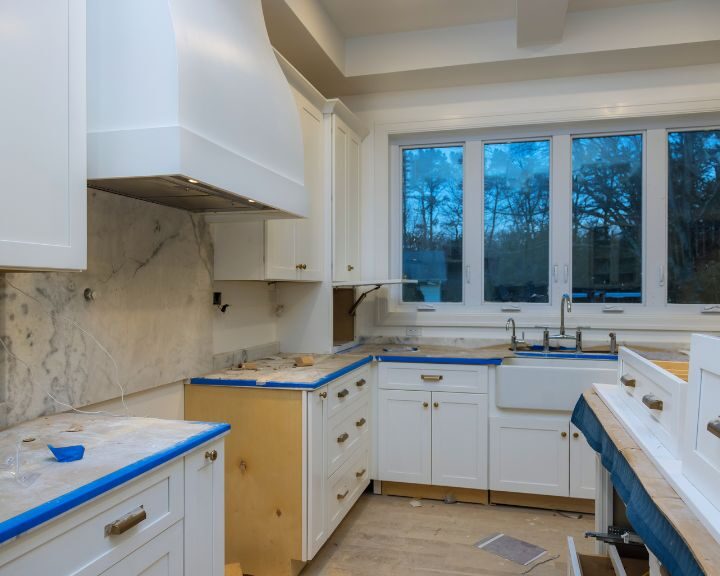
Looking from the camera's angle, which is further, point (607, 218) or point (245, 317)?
point (607, 218)

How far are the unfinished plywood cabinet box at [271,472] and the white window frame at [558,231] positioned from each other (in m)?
1.68

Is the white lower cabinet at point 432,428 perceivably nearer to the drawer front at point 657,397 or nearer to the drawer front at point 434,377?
the drawer front at point 434,377

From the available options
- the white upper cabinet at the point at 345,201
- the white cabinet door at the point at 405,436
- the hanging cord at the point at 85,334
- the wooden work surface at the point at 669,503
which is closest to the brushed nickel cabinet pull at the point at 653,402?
the wooden work surface at the point at 669,503

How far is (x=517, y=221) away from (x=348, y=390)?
181 cm

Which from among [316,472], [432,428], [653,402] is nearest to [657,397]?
[653,402]

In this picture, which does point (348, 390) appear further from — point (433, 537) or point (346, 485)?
point (433, 537)

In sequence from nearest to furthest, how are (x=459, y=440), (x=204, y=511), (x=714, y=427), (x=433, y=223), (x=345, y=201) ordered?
(x=714, y=427), (x=204, y=511), (x=459, y=440), (x=345, y=201), (x=433, y=223)

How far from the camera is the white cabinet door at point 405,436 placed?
318 cm

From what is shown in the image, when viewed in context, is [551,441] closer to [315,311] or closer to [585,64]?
[315,311]

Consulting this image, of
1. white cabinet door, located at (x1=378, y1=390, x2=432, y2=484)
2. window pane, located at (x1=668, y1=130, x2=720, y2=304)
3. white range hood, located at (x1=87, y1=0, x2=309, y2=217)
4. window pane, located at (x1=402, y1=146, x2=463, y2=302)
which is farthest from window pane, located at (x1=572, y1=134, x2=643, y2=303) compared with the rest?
white range hood, located at (x1=87, y1=0, x2=309, y2=217)

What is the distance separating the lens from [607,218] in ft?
12.0

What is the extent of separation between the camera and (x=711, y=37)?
120 inches

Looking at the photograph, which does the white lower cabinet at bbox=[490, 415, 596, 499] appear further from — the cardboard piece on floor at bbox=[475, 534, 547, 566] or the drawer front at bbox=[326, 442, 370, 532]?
the drawer front at bbox=[326, 442, 370, 532]

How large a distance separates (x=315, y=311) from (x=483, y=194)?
150cm
